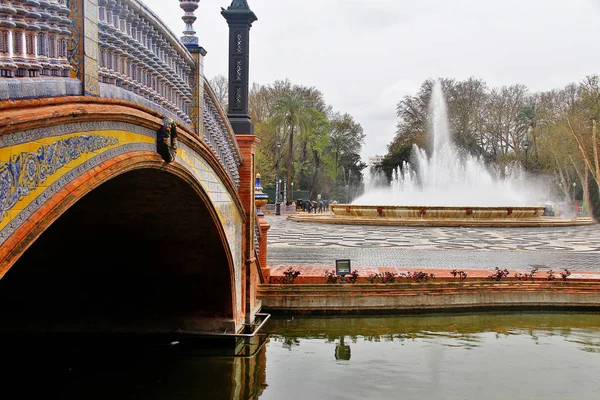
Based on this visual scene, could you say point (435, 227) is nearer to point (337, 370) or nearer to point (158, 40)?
point (337, 370)

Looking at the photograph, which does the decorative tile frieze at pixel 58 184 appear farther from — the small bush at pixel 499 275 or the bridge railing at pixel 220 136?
the small bush at pixel 499 275

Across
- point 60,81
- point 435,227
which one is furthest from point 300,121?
point 60,81

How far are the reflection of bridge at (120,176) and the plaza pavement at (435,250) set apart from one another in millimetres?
3678

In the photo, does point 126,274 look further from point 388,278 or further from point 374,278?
point 388,278

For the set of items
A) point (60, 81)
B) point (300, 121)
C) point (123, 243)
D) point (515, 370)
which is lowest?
point (515, 370)

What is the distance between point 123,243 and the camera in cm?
914

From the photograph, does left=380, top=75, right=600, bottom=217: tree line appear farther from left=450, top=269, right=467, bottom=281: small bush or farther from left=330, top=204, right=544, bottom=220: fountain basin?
left=450, top=269, right=467, bottom=281: small bush

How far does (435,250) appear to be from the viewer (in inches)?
763

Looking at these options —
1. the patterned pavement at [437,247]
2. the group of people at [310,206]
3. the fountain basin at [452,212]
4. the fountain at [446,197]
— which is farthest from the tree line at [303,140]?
the patterned pavement at [437,247]

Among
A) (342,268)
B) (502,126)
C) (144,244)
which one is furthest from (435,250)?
(502,126)

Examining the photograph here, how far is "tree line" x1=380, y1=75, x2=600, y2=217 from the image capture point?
167 feet

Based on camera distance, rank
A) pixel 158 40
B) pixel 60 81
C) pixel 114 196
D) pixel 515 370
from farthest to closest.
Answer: pixel 515 370, pixel 114 196, pixel 158 40, pixel 60 81

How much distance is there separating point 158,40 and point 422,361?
5.97m

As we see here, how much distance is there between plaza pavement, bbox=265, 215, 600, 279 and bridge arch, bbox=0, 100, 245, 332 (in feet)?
11.8
